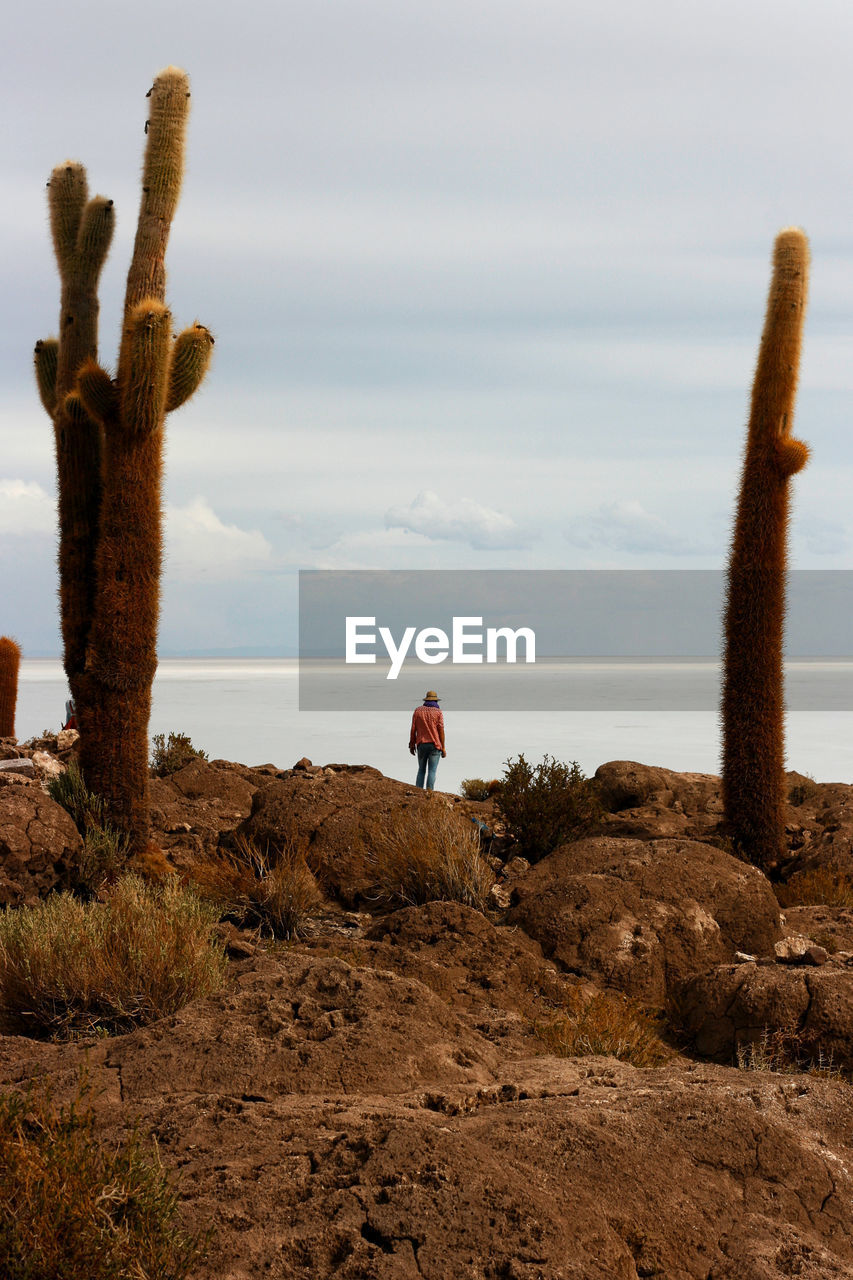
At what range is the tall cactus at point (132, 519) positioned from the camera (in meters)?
11.7

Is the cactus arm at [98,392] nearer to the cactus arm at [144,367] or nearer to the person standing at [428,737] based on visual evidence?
the cactus arm at [144,367]

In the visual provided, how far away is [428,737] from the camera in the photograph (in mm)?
17219

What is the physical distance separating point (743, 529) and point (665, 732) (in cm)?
2716

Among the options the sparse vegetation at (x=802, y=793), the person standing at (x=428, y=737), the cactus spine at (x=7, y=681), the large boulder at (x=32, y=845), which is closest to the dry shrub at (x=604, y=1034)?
the large boulder at (x=32, y=845)

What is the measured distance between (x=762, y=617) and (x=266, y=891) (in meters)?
7.01

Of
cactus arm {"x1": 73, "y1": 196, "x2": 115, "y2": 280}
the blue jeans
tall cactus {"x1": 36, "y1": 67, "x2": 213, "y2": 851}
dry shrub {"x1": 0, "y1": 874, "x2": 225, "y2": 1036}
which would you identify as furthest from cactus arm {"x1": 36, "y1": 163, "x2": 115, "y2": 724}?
the blue jeans

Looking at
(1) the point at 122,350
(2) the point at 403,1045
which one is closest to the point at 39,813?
(1) the point at 122,350

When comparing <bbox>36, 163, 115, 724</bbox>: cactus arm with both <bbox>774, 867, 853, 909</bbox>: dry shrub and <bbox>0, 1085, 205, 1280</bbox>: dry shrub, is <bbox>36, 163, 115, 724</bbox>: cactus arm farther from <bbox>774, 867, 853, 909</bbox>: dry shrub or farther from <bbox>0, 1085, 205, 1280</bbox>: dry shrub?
<bbox>0, 1085, 205, 1280</bbox>: dry shrub

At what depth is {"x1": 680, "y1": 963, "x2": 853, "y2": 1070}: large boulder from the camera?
6.62 m

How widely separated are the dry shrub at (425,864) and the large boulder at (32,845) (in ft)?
9.61

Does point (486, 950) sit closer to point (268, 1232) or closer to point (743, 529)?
point (268, 1232)

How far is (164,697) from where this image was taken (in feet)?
201

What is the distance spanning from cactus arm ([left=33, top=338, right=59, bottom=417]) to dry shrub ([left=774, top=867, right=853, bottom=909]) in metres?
10.7

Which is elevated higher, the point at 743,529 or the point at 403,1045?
the point at 743,529
